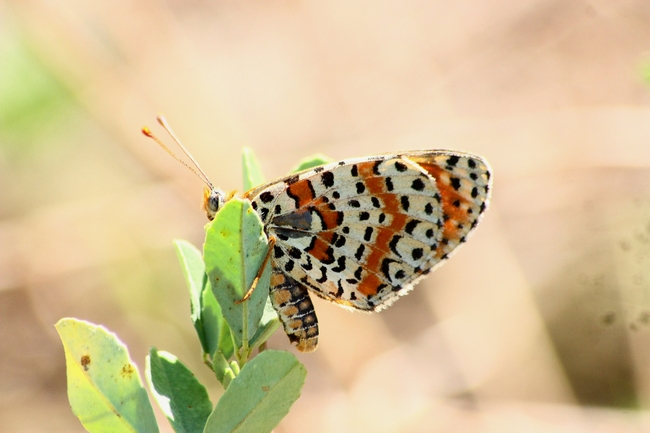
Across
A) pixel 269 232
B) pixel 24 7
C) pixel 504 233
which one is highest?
pixel 24 7

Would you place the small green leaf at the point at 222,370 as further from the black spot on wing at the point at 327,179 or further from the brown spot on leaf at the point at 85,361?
the black spot on wing at the point at 327,179

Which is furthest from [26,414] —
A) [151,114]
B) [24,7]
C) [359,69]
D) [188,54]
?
[359,69]

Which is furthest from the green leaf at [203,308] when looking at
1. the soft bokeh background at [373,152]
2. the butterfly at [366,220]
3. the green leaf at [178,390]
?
the soft bokeh background at [373,152]

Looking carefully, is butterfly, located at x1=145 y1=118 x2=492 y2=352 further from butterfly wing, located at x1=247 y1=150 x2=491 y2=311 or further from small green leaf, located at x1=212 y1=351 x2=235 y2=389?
small green leaf, located at x1=212 y1=351 x2=235 y2=389

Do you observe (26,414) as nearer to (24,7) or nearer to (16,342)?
(16,342)

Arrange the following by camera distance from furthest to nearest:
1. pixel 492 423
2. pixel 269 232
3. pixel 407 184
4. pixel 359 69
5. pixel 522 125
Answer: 1. pixel 359 69
2. pixel 522 125
3. pixel 492 423
4. pixel 407 184
5. pixel 269 232

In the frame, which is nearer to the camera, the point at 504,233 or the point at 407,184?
the point at 407,184

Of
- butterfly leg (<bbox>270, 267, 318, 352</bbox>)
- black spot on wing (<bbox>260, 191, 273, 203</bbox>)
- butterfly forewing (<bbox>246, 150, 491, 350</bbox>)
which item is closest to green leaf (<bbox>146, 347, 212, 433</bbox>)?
butterfly leg (<bbox>270, 267, 318, 352</bbox>)
